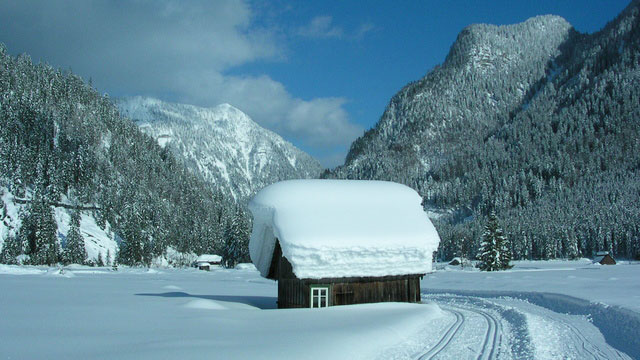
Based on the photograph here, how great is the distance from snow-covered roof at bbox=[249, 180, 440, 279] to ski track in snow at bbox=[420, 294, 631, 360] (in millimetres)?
4347

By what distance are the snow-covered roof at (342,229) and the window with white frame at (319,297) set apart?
4.42ft

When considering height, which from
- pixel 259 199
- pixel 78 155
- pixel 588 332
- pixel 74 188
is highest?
pixel 78 155

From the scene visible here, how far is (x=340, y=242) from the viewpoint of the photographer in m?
23.5

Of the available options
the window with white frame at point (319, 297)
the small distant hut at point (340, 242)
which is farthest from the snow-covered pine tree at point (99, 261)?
the window with white frame at point (319, 297)

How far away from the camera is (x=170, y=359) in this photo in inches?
441

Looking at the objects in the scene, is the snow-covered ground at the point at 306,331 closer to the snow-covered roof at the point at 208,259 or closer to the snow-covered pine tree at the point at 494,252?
the snow-covered pine tree at the point at 494,252

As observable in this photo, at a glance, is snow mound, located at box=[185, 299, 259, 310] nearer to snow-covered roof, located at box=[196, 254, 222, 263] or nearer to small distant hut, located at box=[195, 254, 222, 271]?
small distant hut, located at box=[195, 254, 222, 271]

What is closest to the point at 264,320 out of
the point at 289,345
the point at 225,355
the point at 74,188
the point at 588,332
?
the point at 289,345

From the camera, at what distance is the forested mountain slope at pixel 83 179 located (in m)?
101

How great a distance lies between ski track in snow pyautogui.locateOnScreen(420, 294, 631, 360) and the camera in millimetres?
14680

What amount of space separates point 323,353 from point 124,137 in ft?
523

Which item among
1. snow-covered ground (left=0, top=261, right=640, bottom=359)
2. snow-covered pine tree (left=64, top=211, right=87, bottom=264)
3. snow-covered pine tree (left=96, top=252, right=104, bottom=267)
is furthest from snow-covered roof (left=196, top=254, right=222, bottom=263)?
snow-covered ground (left=0, top=261, right=640, bottom=359)

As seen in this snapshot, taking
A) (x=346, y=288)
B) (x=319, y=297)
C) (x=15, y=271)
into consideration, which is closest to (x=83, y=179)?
(x=15, y=271)

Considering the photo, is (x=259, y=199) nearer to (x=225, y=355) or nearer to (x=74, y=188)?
(x=225, y=355)
